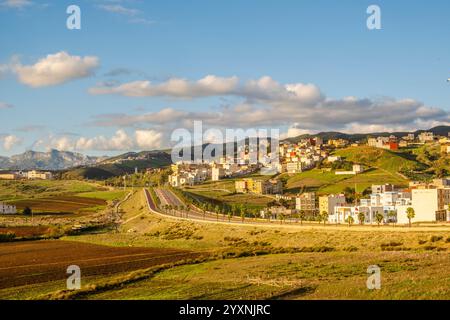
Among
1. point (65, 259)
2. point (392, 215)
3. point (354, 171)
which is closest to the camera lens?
point (65, 259)

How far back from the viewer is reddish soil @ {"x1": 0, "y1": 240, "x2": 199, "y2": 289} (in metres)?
43.2

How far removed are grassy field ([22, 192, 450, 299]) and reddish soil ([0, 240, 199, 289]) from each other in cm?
475

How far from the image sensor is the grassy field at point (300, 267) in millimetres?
27406

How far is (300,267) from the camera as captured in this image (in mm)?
38500

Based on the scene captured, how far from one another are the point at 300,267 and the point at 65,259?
90.2 feet

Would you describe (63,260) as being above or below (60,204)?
below

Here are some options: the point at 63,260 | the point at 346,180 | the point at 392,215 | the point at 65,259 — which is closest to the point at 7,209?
the point at 65,259

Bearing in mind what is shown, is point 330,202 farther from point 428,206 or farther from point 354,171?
point 354,171

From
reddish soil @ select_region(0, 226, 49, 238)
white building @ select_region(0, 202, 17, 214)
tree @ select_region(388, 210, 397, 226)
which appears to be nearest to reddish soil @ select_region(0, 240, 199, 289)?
reddish soil @ select_region(0, 226, 49, 238)

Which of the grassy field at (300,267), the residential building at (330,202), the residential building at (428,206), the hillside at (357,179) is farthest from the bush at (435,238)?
the hillside at (357,179)

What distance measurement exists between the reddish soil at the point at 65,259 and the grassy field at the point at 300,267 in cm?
475

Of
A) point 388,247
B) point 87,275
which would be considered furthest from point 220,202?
point 87,275

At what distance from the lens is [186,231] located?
271ft

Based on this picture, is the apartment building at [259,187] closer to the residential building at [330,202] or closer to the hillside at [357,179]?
the hillside at [357,179]
